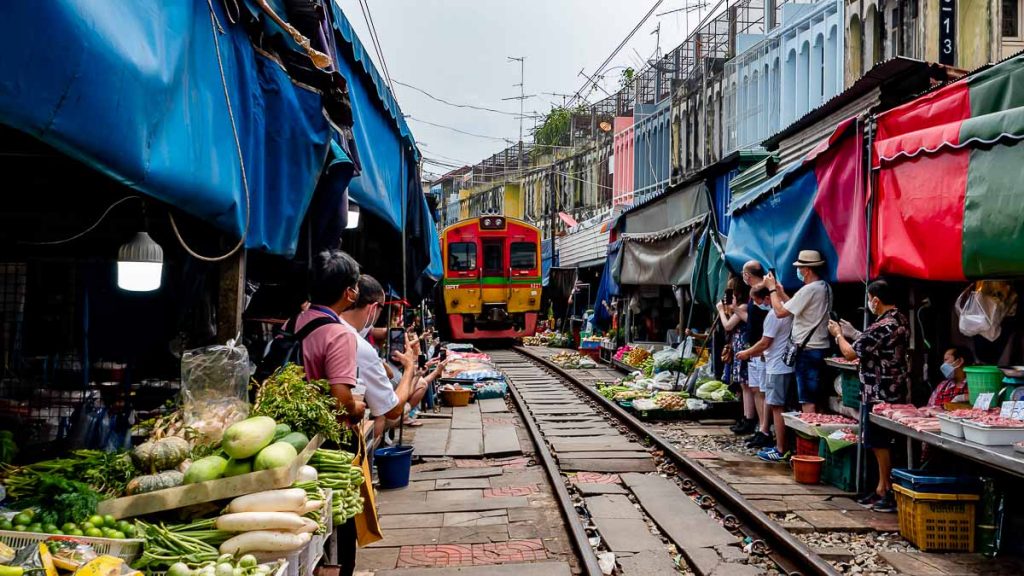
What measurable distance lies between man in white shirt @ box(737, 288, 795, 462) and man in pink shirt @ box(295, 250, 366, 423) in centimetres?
523

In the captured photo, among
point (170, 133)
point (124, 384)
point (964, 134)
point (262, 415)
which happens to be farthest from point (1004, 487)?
point (124, 384)

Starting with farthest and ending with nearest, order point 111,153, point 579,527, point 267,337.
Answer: point 267,337
point 579,527
point 111,153

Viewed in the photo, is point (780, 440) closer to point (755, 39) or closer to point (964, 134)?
point (964, 134)

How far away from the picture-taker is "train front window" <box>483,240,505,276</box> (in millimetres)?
22859

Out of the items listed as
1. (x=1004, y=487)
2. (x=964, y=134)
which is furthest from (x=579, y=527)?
(x=964, y=134)

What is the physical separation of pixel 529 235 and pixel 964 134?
18403mm

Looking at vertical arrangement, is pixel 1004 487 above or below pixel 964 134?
below

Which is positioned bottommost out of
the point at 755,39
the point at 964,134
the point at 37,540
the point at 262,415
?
the point at 37,540

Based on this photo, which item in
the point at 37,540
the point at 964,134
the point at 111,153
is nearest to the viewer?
the point at 111,153

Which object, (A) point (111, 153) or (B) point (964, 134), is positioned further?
(B) point (964, 134)

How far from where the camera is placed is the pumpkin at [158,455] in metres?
3.15

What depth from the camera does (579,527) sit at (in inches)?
237

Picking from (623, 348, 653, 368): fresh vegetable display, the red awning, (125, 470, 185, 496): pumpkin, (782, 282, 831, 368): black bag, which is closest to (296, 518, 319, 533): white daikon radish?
(125, 470, 185, 496): pumpkin

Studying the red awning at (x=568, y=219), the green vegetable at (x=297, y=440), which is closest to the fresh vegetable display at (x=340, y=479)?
the green vegetable at (x=297, y=440)
